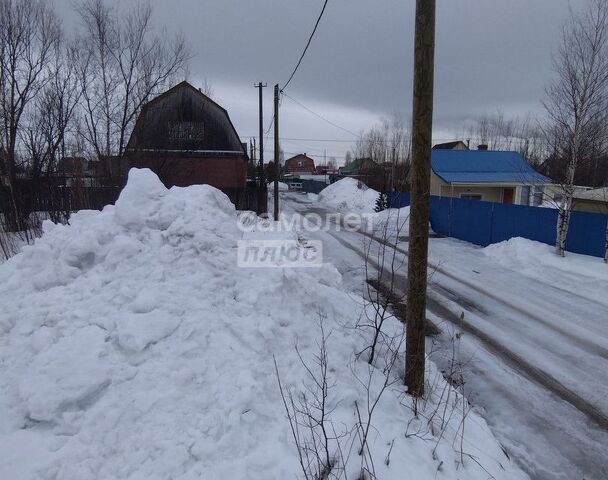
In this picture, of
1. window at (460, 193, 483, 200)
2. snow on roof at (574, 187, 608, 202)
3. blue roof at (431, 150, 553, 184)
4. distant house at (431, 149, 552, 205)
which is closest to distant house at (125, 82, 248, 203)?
distant house at (431, 149, 552, 205)

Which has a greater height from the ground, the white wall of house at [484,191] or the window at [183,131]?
the window at [183,131]

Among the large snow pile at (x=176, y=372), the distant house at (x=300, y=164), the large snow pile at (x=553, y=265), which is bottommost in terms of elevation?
the large snow pile at (x=553, y=265)

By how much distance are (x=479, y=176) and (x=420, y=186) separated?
23515mm

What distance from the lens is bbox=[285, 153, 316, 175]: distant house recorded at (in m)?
112

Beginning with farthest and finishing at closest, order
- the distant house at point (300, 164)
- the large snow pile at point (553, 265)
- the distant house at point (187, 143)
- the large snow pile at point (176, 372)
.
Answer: the distant house at point (300, 164) < the distant house at point (187, 143) < the large snow pile at point (553, 265) < the large snow pile at point (176, 372)

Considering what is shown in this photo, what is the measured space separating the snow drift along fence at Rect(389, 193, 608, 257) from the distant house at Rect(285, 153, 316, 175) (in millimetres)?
94177

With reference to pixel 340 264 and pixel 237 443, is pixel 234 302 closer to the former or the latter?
pixel 237 443

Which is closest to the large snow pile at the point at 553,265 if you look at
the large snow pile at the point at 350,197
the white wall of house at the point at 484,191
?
the white wall of house at the point at 484,191

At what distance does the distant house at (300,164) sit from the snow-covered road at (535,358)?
337 feet

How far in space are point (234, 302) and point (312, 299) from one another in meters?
1.16

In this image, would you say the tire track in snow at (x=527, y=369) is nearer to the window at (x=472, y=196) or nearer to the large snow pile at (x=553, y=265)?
the large snow pile at (x=553, y=265)

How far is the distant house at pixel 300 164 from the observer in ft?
366

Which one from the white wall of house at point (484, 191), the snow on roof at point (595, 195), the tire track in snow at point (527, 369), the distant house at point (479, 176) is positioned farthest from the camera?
the white wall of house at point (484, 191)

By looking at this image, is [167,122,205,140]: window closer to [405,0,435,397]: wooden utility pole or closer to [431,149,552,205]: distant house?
[431,149,552,205]: distant house
